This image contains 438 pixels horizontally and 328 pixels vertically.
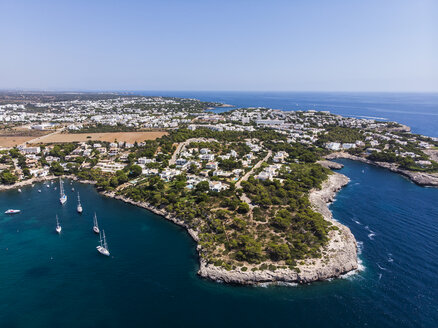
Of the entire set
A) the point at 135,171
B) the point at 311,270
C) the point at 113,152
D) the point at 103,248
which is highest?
the point at 113,152

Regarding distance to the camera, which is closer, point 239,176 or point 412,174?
point 239,176

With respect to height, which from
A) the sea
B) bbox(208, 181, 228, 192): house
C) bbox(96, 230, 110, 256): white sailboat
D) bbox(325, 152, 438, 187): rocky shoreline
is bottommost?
the sea

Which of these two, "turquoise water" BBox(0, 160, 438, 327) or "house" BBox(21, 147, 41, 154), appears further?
"house" BBox(21, 147, 41, 154)

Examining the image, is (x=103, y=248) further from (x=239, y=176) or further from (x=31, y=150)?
(x=31, y=150)

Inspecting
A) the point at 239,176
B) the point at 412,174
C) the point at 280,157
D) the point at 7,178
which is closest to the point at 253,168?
the point at 239,176

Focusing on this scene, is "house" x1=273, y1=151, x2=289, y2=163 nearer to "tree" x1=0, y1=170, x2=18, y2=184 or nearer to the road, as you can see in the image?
the road

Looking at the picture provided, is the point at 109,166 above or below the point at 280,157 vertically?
below

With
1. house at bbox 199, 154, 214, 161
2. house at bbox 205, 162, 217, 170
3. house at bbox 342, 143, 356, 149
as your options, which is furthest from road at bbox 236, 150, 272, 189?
house at bbox 342, 143, 356, 149
